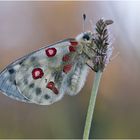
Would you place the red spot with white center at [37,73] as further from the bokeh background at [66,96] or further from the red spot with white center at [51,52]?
the bokeh background at [66,96]

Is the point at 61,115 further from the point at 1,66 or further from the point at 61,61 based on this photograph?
the point at 61,61

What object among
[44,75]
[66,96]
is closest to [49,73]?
[44,75]

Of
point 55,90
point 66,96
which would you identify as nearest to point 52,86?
point 55,90

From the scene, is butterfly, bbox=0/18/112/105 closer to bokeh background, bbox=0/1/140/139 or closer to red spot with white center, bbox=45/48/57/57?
red spot with white center, bbox=45/48/57/57

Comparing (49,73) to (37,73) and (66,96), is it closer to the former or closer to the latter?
(37,73)

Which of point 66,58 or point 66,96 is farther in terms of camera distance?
point 66,96

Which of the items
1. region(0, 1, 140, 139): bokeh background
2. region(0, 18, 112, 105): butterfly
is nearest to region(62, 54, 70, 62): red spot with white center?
region(0, 18, 112, 105): butterfly
